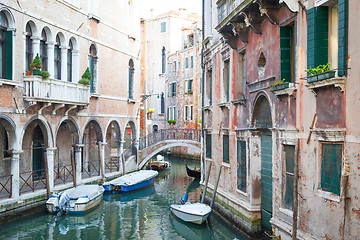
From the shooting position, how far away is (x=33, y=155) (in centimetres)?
1591

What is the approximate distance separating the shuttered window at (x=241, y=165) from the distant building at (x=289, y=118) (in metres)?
0.02

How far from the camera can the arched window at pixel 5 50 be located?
40.1 feet

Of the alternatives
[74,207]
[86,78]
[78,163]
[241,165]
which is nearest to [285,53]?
[241,165]

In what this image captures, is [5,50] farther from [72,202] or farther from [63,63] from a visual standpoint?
[72,202]

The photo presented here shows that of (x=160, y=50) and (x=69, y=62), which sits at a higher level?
(x=160, y=50)

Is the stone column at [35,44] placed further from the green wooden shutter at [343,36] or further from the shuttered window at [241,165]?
the green wooden shutter at [343,36]

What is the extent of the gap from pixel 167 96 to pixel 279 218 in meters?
28.9

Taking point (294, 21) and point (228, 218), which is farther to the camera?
point (228, 218)

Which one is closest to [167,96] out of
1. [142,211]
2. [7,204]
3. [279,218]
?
[142,211]

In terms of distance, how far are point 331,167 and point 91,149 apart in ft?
47.7

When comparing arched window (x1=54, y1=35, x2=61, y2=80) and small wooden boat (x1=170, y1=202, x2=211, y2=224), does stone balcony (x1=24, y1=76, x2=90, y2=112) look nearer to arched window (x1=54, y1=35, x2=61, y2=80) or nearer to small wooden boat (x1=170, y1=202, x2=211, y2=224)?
arched window (x1=54, y1=35, x2=61, y2=80)

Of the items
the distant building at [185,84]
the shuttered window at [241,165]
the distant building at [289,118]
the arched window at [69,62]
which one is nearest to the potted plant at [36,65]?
the arched window at [69,62]

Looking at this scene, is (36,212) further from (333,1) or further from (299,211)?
(333,1)

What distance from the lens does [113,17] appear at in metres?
19.2
